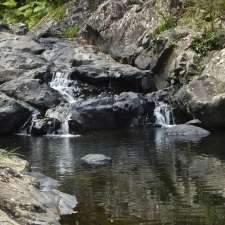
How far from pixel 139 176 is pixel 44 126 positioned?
1081 centimetres

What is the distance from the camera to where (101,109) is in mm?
25672

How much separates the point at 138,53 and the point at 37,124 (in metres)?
7.72

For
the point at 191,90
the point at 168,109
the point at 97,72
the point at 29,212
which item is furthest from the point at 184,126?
the point at 29,212

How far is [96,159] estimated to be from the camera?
58.1 ft

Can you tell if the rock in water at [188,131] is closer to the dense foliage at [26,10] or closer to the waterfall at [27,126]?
the waterfall at [27,126]

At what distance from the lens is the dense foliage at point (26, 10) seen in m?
43.4

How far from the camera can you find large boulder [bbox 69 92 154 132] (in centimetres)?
2558

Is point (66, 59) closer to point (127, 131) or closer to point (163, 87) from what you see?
point (163, 87)

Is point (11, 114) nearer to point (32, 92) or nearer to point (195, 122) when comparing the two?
point (32, 92)

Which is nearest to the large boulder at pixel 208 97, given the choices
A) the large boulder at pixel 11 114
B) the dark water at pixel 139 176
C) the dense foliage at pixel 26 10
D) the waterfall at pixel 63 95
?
the dark water at pixel 139 176

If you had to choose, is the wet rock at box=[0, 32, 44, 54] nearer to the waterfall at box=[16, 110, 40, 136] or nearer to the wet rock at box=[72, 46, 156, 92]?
the wet rock at box=[72, 46, 156, 92]

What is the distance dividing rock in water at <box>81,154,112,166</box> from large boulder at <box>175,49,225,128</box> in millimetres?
6150

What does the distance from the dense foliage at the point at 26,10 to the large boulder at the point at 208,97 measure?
62.5ft

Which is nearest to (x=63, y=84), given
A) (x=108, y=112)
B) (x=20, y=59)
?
(x=20, y=59)
